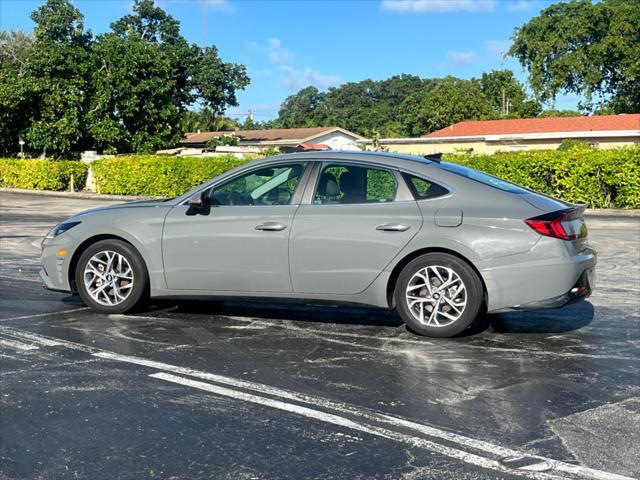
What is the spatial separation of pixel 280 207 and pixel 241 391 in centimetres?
222

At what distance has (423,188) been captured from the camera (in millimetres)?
6633

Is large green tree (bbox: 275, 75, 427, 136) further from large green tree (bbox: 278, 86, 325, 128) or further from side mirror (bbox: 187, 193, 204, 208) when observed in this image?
side mirror (bbox: 187, 193, 204, 208)

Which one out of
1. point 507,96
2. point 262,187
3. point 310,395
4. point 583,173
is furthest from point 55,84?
point 507,96

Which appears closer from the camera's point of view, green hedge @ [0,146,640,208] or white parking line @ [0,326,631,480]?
white parking line @ [0,326,631,480]

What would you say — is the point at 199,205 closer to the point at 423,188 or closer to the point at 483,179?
the point at 423,188

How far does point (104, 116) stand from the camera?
41844 millimetres

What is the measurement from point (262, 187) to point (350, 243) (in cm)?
106

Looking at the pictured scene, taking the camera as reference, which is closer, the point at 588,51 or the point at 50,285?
the point at 50,285

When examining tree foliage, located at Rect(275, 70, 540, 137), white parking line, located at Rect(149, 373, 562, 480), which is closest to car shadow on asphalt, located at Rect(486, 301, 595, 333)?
white parking line, located at Rect(149, 373, 562, 480)

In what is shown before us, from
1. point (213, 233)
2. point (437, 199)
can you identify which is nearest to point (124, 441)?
point (213, 233)

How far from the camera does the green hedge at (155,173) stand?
1245 inches

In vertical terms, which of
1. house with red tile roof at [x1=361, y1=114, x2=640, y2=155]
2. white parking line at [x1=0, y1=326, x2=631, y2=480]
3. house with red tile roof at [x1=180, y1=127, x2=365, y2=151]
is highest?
house with red tile roof at [x1=180, y1=127, x2=365, y2=151]

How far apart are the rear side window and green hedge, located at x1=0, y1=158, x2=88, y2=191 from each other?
3357 cm

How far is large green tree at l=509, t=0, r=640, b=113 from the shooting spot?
181 feet
